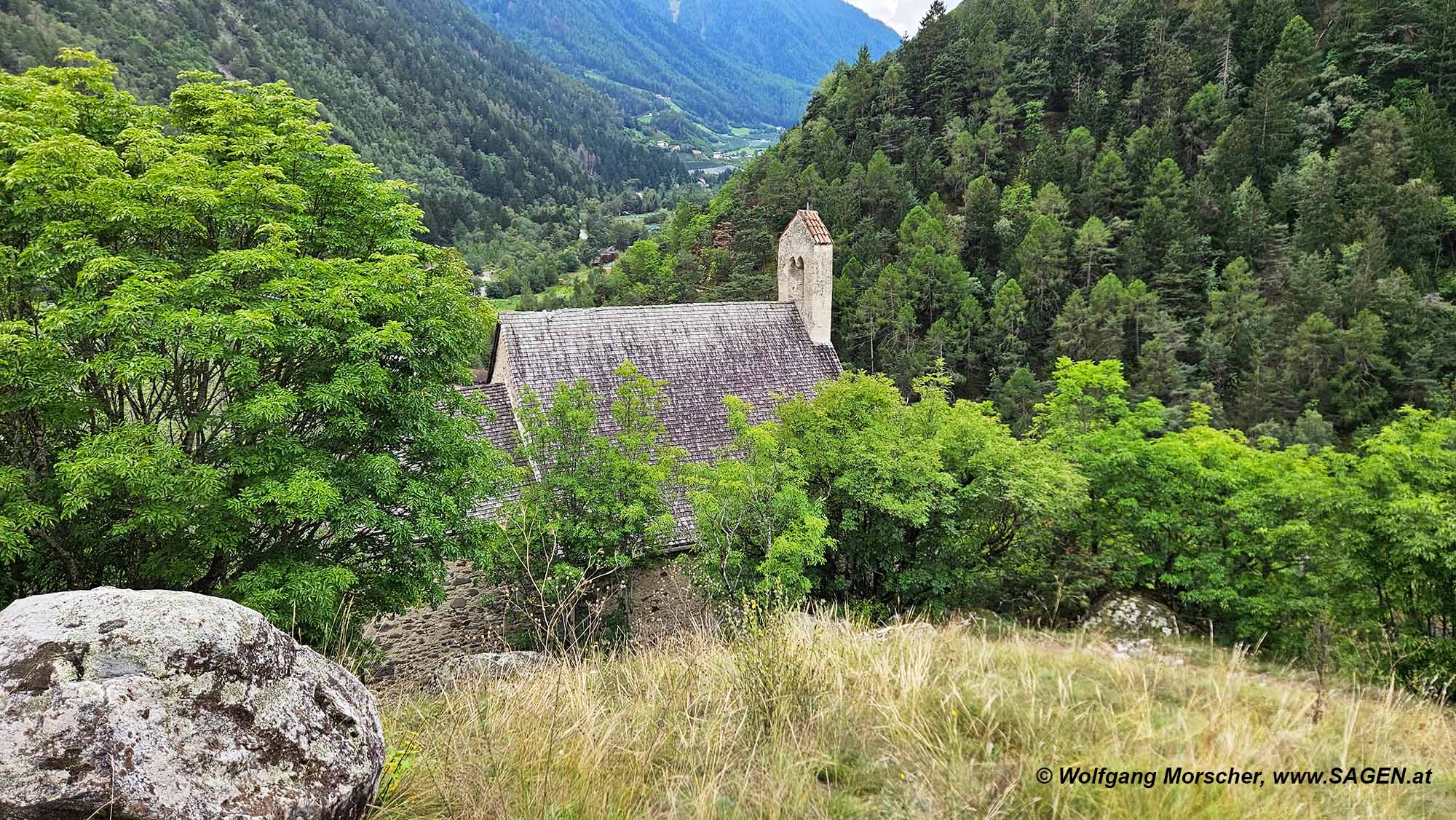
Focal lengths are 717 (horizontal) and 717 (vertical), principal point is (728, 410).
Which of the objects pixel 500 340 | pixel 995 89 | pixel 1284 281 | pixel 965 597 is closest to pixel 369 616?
pixel 500 340

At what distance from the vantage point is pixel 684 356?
1928cm

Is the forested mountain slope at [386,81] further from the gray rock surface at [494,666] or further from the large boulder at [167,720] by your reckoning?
the large boulder at [167,720]

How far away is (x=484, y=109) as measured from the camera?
156 metres

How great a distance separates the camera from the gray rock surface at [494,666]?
22.0 ft

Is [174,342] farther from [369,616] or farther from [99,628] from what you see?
[99,628]

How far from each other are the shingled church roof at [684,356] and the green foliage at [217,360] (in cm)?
678

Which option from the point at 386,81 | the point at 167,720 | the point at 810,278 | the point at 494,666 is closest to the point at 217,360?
the point at 494,666

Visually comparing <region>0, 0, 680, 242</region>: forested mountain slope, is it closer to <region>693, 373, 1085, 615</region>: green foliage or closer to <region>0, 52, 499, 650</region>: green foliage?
<region>0, 52, 499, 650</region>: green foliage

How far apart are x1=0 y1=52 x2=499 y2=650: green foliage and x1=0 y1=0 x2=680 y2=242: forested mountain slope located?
97.6 metres

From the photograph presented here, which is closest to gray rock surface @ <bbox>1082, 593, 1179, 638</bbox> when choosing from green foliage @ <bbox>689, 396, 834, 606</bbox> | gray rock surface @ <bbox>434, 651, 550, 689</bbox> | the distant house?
green foliage @ <bbox>689, 396, 834, 606</bbox>

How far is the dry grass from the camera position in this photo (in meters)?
3.55

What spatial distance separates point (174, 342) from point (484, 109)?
16780 cm

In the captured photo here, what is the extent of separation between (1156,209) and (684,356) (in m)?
34.3

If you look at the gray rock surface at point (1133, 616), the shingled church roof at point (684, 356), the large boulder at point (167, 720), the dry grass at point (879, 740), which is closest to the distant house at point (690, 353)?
the shingled church roof at point (684, 356)
